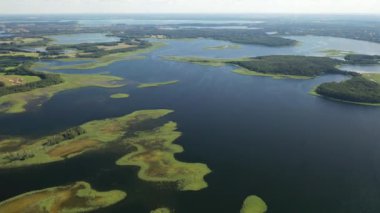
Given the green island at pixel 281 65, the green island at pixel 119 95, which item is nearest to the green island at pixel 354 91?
the green island at pixel 281 65

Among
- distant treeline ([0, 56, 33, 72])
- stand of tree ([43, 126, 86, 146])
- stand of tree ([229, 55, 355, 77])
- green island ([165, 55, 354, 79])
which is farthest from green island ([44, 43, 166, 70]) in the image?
stand of tree ([43, 126, 86, 146])

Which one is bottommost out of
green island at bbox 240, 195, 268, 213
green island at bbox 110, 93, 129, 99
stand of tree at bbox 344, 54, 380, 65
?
green island at bbox 240, 195, 268, 213

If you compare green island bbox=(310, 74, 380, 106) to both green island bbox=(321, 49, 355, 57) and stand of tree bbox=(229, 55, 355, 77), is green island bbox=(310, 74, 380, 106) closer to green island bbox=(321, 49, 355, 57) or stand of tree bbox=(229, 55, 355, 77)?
stand of tree bbox=(229, 55, 355, 77)

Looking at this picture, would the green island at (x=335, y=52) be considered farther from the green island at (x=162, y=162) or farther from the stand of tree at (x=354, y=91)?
the green island at (x=162, y=162)

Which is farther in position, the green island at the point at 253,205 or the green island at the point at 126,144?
the green island at the point at 126,144

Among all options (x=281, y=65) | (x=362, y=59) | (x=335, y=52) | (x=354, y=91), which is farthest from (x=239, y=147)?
(x=335, y=52)
